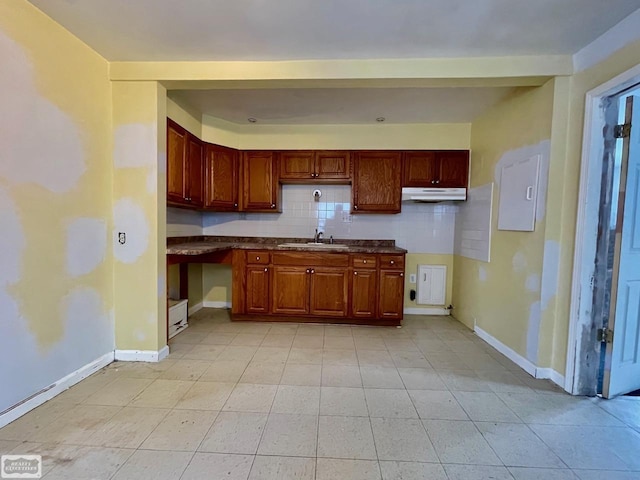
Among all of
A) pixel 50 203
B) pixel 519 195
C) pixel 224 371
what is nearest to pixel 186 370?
pixel 224 371

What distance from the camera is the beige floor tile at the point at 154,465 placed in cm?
135

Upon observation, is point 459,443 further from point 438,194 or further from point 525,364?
point 438,194

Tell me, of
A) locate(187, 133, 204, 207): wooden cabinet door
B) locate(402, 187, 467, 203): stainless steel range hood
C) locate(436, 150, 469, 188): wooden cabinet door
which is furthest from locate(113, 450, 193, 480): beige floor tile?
locate(436, 150, 469, 188): wooden cabinet door

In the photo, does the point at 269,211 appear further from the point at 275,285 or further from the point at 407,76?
the point at 407,76

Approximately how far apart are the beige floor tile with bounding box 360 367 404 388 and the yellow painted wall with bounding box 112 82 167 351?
5.74ft

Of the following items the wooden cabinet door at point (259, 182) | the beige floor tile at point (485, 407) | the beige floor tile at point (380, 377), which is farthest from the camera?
the wooden cabinet door at point (259, 182)


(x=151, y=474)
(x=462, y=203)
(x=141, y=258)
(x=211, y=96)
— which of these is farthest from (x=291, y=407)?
(x=462, y=203)

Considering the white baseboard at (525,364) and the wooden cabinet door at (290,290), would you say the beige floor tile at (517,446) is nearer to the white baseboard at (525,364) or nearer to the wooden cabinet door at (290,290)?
the white baseboard at (525,364)

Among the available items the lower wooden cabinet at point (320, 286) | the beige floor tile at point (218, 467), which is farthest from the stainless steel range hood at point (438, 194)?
the beige floor tile at point (218, 467)

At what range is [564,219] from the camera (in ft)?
7.16

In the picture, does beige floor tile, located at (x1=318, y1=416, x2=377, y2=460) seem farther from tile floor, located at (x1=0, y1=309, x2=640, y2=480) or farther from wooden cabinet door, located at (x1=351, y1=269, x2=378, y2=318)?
wooden cabinet door, located at (x1=351, y1=269, x2=378, y2=318)

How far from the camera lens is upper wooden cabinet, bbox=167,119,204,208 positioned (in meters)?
2.81

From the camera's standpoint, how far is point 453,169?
3.60m

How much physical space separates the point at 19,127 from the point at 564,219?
3.62 meters
